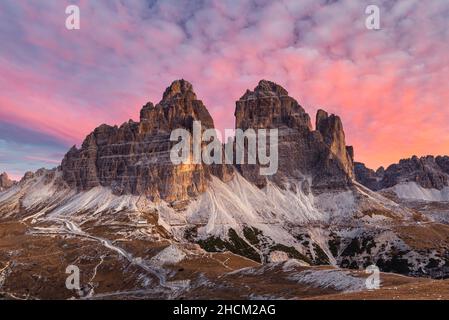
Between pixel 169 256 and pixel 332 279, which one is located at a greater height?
pixel 332 279

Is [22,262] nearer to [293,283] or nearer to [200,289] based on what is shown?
[200,289]

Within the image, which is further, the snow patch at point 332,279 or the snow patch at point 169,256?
the snow patch at point 169,256

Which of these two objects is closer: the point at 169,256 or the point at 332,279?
the point at 332,279

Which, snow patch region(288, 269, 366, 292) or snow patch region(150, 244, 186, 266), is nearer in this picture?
snow patch region(288, 269, 366, 292)

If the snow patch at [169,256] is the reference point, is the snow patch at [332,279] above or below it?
above

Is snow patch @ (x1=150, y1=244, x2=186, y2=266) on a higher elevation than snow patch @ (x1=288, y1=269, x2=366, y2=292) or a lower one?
lower
